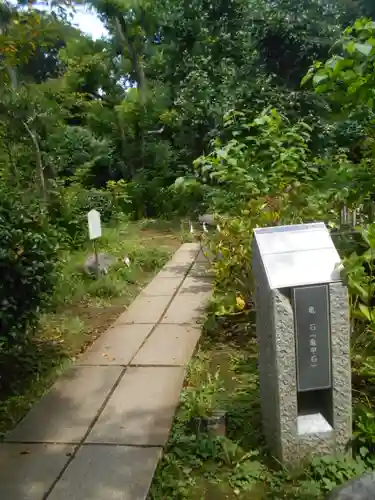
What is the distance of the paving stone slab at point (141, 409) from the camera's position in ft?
9.40

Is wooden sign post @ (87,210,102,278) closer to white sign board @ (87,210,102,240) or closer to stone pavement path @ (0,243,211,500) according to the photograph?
white sign board @ (87,210,102,240)

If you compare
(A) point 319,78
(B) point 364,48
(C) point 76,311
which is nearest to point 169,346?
(C) point 76,311

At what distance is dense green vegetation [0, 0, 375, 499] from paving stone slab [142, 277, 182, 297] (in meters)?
0.32

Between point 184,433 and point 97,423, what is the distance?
20.2 inches

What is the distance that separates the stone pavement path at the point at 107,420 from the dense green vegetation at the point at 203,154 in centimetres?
15

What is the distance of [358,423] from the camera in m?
2.60

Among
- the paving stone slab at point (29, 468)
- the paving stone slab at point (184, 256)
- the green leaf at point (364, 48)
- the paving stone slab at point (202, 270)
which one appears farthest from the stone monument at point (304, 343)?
the paving stone slab at point (184, 256)

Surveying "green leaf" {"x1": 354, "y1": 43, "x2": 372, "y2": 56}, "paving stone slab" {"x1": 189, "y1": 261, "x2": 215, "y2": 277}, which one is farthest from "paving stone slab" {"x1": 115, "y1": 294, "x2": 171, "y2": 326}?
"green leaf" {"x1": 354, "y1": 43, "x2": 372, "y2": 56}

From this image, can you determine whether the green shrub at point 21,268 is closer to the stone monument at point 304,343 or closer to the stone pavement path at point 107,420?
the stone pavement path at point 107,420

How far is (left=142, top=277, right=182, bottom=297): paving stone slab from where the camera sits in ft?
19.0

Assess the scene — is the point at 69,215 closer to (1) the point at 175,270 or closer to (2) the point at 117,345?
(1) the point at 175,270

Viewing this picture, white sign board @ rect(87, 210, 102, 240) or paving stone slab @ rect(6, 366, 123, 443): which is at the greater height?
white sign board @ rect(87, 210, 102, 240)

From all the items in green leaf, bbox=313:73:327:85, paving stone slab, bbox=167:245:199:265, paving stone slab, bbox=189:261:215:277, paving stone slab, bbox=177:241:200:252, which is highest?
green leaf, bbox=313:73:327:85

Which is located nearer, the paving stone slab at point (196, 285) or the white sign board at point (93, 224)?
the paving stone slab at point (196, 285)
